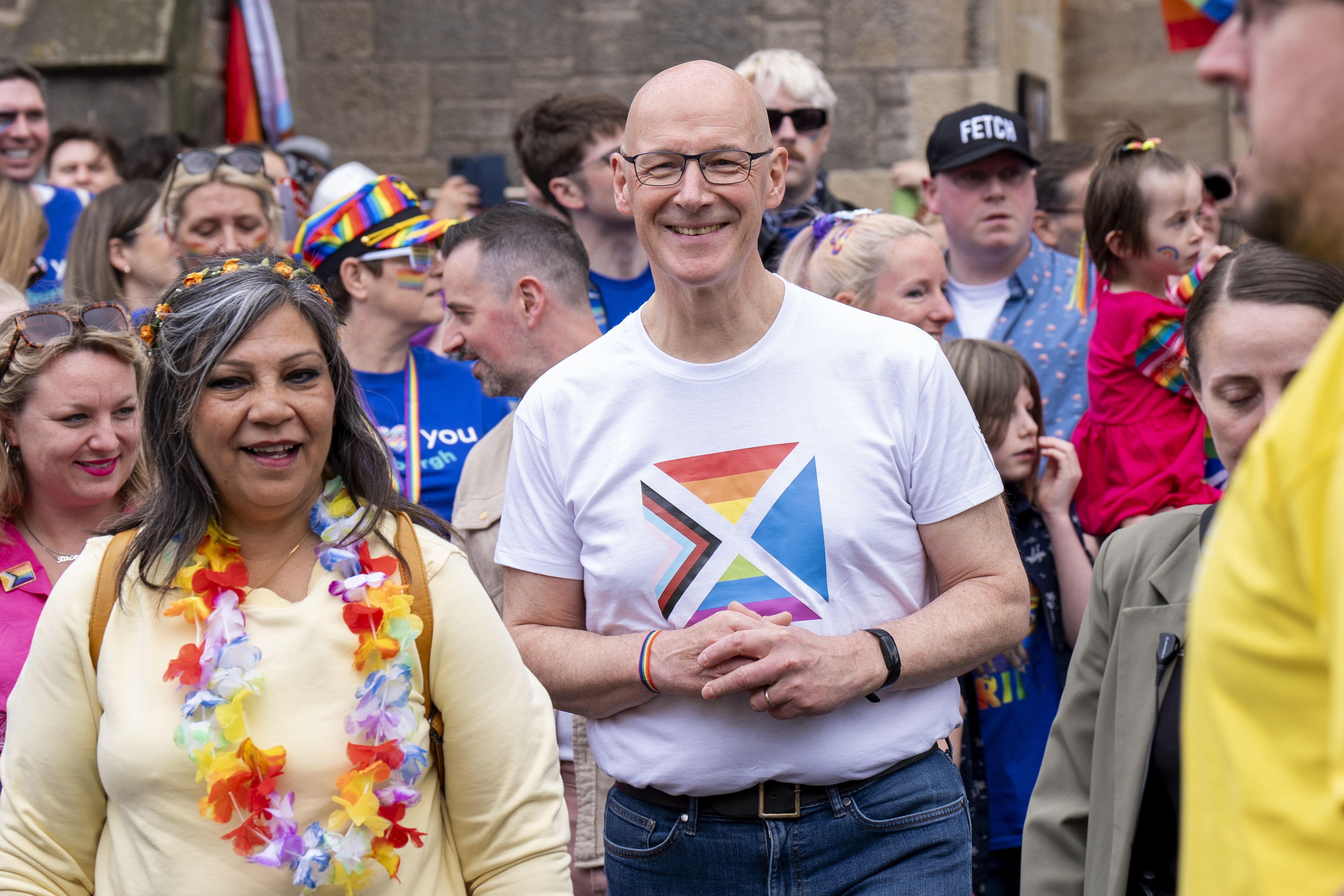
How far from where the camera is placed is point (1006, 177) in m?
4.95

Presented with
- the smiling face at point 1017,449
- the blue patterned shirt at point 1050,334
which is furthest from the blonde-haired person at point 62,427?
the blue patterned shirt at point 1050,334

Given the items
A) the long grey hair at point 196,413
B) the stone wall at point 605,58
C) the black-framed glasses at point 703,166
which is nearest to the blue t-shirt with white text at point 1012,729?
the black-framed glasses at point 703,166

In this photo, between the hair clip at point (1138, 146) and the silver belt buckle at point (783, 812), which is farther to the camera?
the hair clip at point (1138, 146)

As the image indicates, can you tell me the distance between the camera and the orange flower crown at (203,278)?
8.24ft

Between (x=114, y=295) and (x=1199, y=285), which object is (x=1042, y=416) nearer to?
(x=1199, y=285)

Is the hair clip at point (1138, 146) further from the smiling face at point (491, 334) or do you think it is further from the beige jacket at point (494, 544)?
the beige jacket at point (494, 544)

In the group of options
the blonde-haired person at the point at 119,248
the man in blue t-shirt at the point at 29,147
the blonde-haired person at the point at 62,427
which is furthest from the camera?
the man in blue t-shirt at the point at 29,147

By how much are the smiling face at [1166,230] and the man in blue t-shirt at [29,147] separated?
440 cm

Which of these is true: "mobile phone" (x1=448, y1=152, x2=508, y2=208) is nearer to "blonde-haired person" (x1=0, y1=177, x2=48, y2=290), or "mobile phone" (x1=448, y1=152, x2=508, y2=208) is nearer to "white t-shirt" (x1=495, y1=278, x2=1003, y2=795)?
"blonde-haired person" (x1=0, y1=177, x2=48, y2=290)

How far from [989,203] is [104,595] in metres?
3.37

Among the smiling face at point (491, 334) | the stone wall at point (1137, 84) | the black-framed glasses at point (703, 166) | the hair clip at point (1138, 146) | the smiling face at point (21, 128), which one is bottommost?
the smiling face at point (491, 334)

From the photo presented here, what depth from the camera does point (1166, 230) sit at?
173 inches

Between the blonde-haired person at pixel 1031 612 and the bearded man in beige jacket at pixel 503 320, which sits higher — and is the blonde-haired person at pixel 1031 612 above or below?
below

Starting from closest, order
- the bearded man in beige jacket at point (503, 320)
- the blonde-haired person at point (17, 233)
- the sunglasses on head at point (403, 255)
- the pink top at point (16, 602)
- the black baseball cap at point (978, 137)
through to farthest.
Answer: the pink top at point (16, 602), the bearded man in beige jacket at point (503, 320), the sunglasses on head at point (403, 255), the blonde-haired person at point (17, 233), the black baseball cap at point (978, 137)
